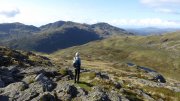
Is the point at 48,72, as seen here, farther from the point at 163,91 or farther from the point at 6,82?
the point at 163,91

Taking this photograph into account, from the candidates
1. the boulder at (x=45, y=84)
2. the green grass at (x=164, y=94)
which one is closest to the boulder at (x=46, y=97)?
the boulder at (x=45, y=84)

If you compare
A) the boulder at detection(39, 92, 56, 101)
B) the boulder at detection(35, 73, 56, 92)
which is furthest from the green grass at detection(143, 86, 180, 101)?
the boulder at detection(39, 92, 56, 101)

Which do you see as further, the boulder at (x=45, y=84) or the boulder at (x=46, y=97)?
the boulder at (x=45, y=84)

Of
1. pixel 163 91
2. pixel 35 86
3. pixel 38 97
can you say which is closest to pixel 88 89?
pixel 35 86

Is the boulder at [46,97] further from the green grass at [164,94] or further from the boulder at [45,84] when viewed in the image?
the green grass at [164,94]

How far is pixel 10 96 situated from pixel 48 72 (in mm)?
20089

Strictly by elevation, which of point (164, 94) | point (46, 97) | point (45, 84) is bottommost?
point (164, 94)

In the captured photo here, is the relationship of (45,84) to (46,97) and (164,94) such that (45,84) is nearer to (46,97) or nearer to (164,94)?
(46,97)

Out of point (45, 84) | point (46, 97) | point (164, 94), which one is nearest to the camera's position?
point (46, 97)

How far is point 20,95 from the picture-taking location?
30688 millimetres

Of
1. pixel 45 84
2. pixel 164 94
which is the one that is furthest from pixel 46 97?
pixel 164 94

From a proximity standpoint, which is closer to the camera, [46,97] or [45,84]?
[46,97]

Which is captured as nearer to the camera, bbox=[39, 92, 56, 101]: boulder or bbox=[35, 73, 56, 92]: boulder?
bbox=[39, 92, 56, 101]: boulder

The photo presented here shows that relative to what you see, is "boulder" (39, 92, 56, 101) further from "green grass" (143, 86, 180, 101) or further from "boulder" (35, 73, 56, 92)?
"green grass" (143, 86, 180, 101)
